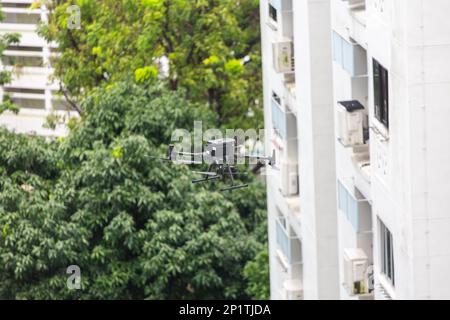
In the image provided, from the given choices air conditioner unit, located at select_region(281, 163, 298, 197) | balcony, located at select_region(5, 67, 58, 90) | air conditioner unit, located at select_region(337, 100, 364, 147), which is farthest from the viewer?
balcony, located at select_region(5, 67, 58, 90)

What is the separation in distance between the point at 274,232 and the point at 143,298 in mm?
2788

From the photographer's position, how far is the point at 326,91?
2136 centimetres

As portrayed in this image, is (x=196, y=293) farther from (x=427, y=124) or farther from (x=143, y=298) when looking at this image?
(x=427, y=124)

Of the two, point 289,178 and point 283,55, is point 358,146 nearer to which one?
→ point 283,55

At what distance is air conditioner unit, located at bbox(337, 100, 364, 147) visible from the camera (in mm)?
18641

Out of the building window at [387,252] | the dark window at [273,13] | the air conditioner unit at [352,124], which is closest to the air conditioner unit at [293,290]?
the dark window at [273,13]

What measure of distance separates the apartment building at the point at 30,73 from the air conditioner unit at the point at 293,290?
30.8 ft

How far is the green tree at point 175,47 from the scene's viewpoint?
32.4 metres

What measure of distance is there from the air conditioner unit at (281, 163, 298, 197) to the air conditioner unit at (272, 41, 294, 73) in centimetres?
161

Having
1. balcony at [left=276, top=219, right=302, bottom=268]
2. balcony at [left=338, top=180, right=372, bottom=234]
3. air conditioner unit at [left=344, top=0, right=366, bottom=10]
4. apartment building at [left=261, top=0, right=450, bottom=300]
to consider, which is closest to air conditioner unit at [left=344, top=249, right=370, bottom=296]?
apartment building at [left=261, top=0, right=450, bottom=300]

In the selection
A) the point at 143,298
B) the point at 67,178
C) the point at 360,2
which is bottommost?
the point at 143,298

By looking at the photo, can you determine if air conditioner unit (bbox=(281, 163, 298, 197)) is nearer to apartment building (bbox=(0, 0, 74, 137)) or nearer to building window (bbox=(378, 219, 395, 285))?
building window (bbox=(378, 219, 395, 285))

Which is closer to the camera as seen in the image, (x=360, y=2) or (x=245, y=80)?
(x=360, y=2)
